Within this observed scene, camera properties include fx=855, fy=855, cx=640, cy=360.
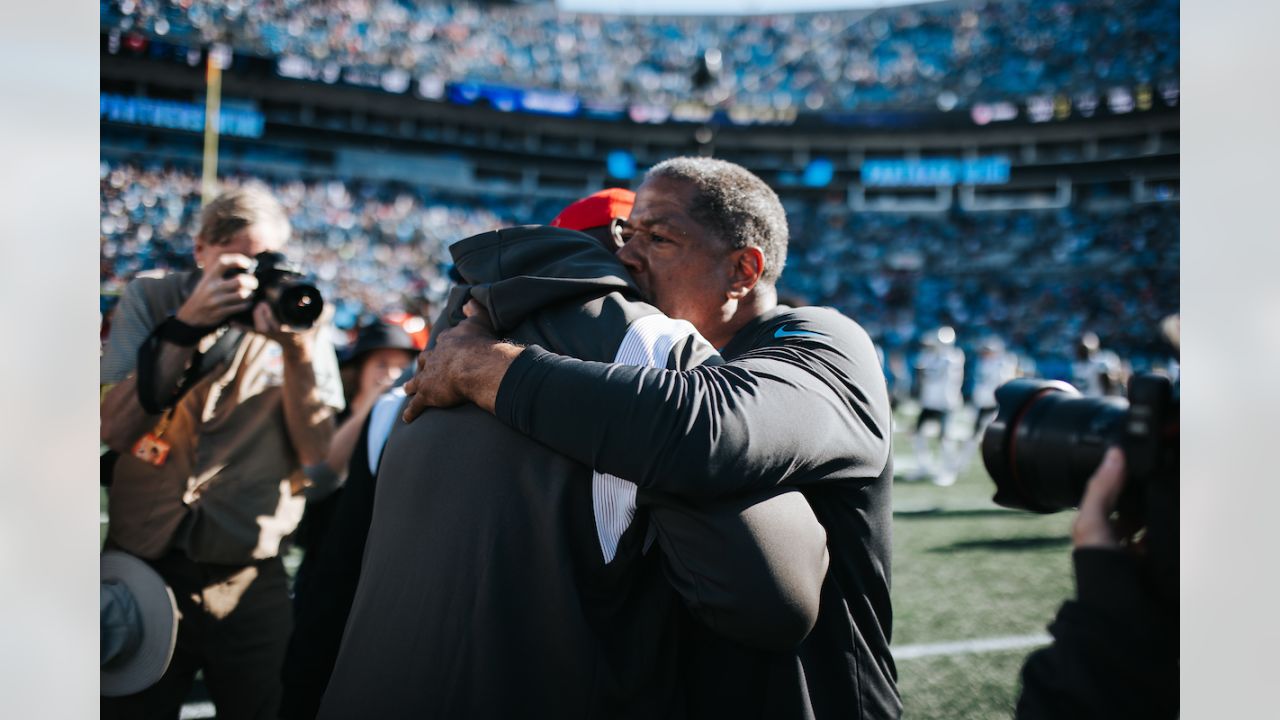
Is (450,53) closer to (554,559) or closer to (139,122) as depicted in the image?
(139,122)

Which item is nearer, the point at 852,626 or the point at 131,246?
the point at 852,626

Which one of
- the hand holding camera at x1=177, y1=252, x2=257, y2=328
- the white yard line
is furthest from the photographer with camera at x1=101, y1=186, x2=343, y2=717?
the white yard line

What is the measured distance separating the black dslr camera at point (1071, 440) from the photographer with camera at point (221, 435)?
184cm

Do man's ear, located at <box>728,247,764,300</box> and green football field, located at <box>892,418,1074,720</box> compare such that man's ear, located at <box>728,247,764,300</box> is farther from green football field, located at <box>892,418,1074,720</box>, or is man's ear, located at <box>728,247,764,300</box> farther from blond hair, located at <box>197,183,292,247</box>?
green football field, located at <box>892,418,1074,720</box>

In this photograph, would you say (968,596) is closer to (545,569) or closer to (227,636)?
(227,636)

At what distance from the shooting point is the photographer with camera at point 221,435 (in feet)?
7.63

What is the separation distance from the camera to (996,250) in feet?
117

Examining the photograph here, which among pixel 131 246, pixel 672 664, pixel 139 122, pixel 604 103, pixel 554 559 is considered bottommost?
pixel 672 664

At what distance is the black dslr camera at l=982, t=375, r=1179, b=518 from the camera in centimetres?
111

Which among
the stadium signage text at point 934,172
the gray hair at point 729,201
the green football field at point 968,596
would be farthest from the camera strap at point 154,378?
the stadium signage text at point 934,172

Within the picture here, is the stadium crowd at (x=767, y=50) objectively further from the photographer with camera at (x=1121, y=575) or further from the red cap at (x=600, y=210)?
the photographer with camera at (x=1121, y=575)

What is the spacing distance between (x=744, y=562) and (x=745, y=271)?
2.66 feet

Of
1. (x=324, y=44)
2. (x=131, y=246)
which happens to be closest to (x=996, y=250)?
(x=324, y=44)

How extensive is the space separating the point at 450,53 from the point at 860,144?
1875 centimetres
